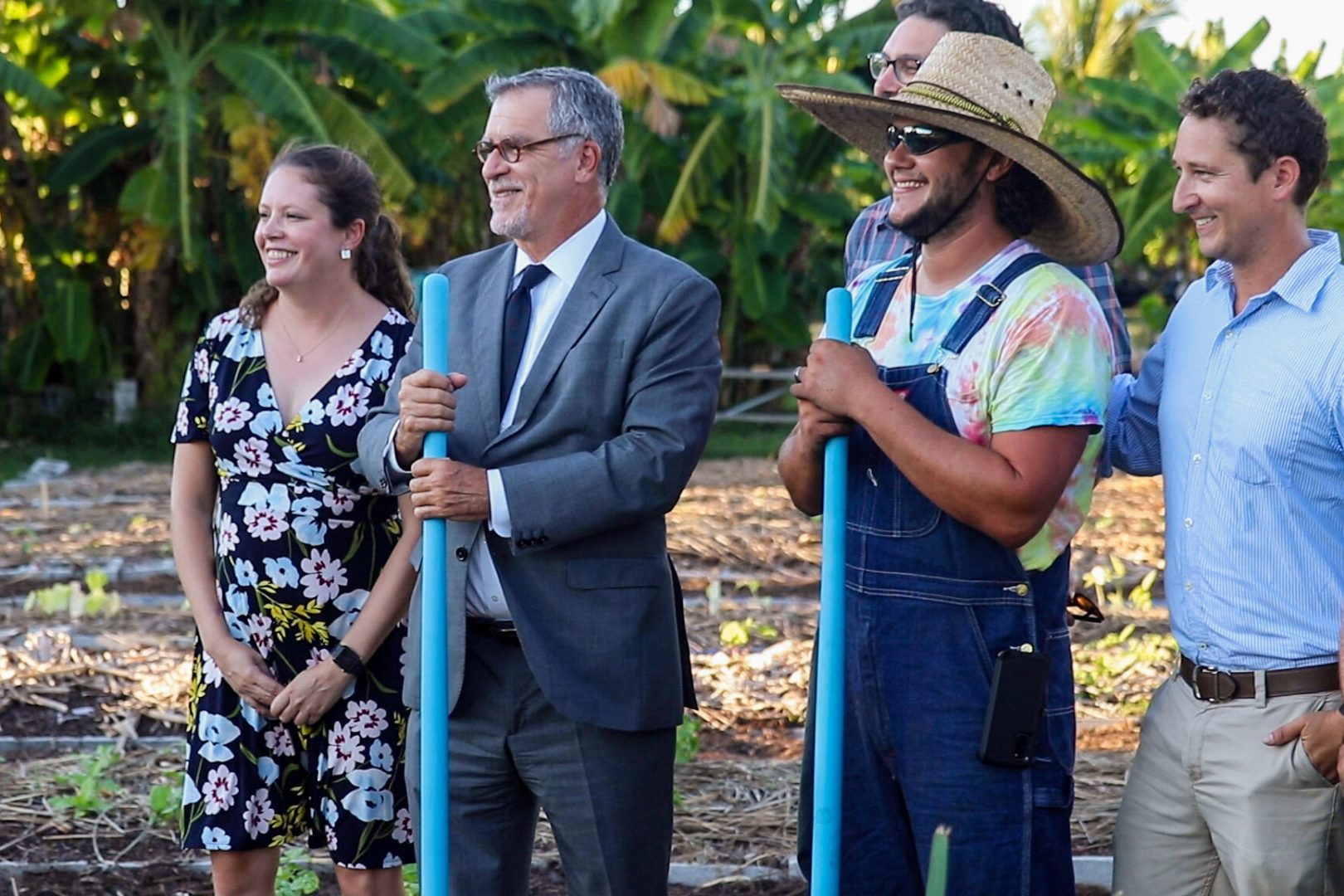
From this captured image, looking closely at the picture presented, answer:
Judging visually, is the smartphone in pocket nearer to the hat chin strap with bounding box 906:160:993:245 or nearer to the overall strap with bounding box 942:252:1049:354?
the overall strap with bounding box 942:252:1049:354

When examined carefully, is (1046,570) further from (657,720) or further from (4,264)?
(4,264)

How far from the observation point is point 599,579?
2.93m

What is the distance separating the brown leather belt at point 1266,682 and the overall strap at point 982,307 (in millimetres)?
767

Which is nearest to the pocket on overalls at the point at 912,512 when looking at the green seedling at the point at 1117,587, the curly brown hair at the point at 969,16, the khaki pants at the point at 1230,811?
the khaki pants at the point at 1230,811

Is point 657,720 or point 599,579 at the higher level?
point 599,579

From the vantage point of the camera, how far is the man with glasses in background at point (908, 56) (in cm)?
368

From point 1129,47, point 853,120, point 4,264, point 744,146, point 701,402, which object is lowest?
point 701,402

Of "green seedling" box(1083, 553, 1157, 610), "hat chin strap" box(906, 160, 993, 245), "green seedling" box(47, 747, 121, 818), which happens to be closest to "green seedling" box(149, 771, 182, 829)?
"green seedling" box(47, 747, 121, 818)

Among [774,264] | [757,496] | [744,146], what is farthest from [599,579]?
[774,264]

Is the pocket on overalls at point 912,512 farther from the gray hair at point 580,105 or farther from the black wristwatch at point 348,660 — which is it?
the black wristwatch at point 348,660

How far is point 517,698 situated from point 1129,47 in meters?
21.9

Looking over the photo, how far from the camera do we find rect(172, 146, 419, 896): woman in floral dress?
332 centimetres

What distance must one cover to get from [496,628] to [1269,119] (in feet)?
5.33

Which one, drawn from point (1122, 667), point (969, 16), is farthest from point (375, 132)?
point (969, 16)
